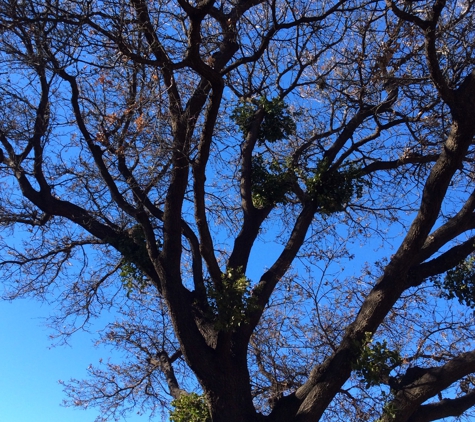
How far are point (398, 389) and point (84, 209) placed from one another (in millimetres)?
4166

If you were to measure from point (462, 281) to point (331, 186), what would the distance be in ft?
6.01

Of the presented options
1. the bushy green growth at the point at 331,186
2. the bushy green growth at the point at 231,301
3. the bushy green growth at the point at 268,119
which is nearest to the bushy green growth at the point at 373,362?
the bushy green growth at the point at 231,301

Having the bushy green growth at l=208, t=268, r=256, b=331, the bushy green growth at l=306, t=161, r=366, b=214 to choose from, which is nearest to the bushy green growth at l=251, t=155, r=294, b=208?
the bushy green growth at l=306, t=161, r=366, b=214

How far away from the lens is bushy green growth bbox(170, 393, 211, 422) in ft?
19.4

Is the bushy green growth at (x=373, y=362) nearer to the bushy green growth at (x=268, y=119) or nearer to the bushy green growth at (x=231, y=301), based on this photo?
the bushy green growth at (x=231, y=301)

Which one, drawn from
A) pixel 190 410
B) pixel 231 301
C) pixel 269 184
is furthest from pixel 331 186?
pixel 190 410

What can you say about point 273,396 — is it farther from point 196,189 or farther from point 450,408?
point 196,189

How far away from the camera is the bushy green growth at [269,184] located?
23.9 feet

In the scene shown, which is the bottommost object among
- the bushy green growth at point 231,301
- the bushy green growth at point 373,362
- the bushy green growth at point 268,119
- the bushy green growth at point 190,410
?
the bushy green growth at point 373,362

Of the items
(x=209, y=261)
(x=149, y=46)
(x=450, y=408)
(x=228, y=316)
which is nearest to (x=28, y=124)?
(x=149, y=46)

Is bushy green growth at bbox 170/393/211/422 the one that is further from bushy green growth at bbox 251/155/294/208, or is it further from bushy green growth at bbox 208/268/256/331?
bushy green growth at bbox 251/155/294/208

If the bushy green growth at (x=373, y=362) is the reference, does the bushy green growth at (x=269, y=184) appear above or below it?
above

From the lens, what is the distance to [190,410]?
603cm

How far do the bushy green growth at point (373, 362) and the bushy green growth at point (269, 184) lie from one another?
2500 mm
